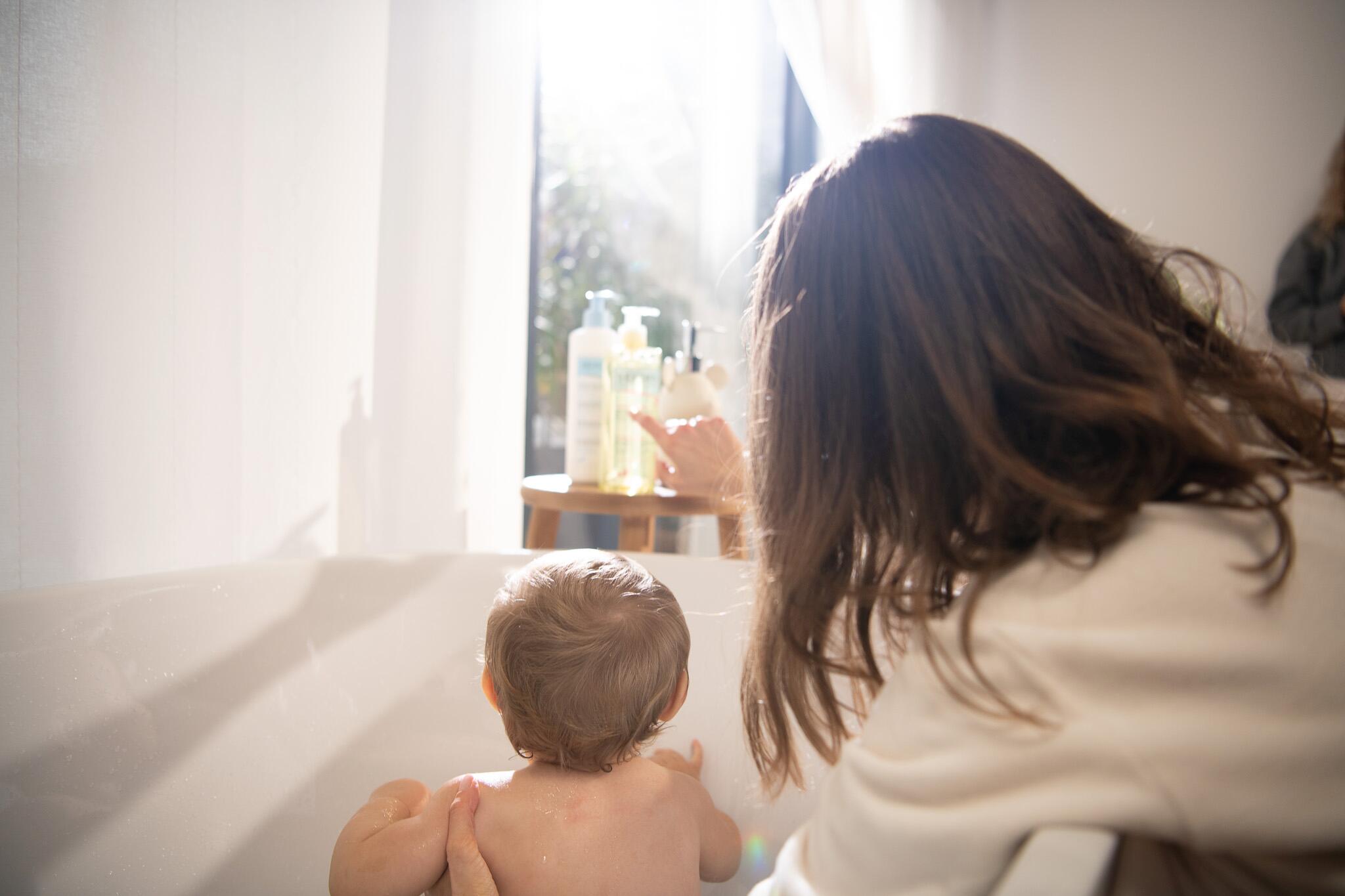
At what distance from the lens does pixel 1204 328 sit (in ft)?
1.93

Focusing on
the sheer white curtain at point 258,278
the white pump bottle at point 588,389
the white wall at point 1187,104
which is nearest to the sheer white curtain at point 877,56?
the white wall at point 1187,104

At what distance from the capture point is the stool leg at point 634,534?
1341 millimetres

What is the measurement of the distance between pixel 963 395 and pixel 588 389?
3.14 feet

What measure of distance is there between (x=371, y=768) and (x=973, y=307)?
796 mm

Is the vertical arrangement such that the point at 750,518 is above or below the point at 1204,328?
below

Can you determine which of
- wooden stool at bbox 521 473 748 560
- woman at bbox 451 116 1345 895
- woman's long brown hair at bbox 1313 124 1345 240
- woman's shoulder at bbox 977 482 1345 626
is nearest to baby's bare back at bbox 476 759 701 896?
woman at bbox 451 116 1345 895

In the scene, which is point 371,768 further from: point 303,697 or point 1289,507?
point 1289,507

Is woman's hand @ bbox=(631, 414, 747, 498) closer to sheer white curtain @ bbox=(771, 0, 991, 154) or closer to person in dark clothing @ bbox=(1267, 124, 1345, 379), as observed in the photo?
sheer white curtain @ bbox=(771, 0, 991, 154)

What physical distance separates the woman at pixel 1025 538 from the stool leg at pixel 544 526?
0.75 metres

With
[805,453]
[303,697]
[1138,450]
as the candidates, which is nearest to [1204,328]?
[1138,450]

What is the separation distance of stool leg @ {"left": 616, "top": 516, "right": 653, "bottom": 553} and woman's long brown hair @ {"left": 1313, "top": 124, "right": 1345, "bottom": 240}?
1870 millimetres

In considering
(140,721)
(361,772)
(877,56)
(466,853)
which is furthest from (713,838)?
(877,56)

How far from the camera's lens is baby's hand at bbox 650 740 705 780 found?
0.95 m

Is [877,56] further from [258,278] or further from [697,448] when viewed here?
[258,278]
